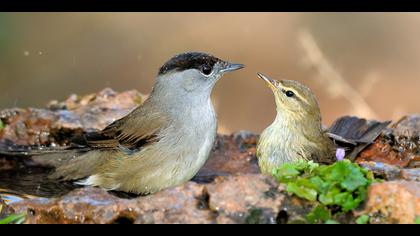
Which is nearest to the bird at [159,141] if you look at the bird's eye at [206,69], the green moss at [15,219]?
the bird's eye at [206,69]

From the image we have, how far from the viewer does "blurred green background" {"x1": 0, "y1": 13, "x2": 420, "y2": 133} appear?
12.6 m

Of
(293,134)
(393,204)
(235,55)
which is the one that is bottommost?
(393,204)

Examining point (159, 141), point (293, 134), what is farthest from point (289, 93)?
point (159, 141)

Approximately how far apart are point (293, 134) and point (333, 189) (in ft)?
9.42

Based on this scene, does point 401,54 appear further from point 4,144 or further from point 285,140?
point 4,144

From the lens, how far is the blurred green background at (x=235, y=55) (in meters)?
12.6

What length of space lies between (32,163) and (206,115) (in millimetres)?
2091

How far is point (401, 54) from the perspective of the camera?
13.0m

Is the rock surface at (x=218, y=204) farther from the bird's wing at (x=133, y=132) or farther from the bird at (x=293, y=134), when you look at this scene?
the bird's wing at (x=133, y=132)

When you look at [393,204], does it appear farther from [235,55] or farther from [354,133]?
[235,55]

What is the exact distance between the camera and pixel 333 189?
477cm

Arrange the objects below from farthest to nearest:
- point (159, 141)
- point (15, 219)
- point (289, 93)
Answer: point (289, 93) < point (159, 141) < point (15, 219)

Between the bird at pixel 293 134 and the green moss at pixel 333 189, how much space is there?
8.17 ft

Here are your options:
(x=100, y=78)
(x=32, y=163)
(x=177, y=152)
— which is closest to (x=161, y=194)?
(x=177, y=152)
